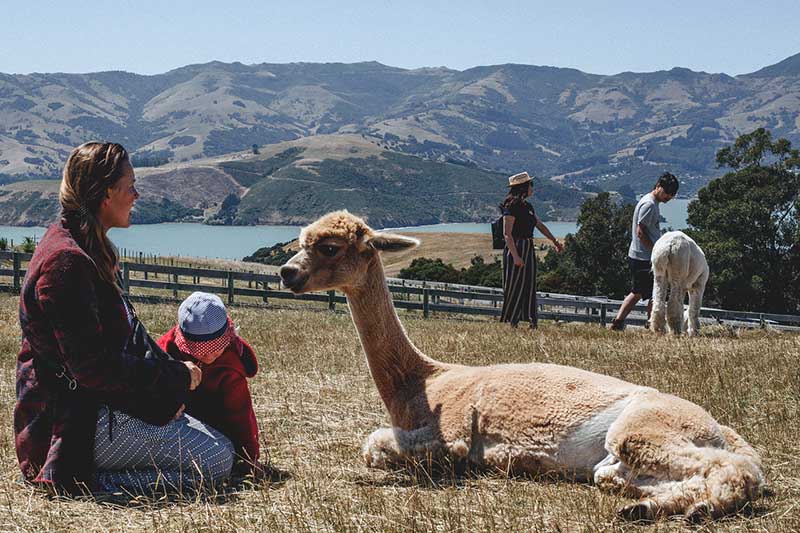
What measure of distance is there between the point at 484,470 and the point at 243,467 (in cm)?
152

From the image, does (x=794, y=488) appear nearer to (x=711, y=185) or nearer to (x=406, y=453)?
(x=406, y=453)

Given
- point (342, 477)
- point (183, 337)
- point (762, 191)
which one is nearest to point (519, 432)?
point (342, 477)

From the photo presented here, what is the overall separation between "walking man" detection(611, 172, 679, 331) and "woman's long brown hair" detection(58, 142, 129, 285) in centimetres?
941

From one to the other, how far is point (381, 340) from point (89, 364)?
201 cm

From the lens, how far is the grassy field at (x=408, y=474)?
14.0 feet

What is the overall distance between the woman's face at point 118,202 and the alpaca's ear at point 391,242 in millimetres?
1546

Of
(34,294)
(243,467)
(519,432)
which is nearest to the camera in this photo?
A: (34,294)

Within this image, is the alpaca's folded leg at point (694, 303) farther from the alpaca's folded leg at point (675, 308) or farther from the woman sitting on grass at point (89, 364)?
the woman sitting on grass at point (89, 364)

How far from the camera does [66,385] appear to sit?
4.72 m

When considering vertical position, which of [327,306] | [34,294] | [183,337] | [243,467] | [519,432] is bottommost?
[327,306]

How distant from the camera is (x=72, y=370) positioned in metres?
4.49

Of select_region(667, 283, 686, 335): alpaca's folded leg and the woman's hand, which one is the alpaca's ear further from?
select_region(667, 283, 686, 335): alpaca's folded leg

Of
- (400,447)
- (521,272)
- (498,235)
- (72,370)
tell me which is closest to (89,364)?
(72,370)

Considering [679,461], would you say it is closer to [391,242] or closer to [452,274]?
[391,242]
